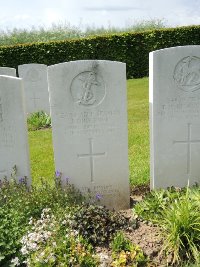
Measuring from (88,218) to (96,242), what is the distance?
277 mm

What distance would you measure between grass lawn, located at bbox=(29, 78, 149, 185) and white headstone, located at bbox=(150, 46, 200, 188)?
31.5 inches

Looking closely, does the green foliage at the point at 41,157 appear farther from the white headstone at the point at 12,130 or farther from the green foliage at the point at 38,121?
the white headstone at the point at 12,130

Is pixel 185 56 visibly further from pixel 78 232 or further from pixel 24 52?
pixel 24 52

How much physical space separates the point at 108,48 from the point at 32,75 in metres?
7.82

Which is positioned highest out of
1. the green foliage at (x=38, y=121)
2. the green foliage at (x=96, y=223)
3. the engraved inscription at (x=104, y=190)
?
the green foliage at (x=38, y=121)

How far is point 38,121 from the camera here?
10.4 m

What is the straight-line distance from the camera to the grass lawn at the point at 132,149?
21.4 ft

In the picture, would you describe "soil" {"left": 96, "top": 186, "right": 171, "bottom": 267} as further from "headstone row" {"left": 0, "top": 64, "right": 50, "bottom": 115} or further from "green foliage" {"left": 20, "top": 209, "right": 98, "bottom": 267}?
"headstone row" {"left": 0, "top": 64, "right": 50, "bottom": 115}

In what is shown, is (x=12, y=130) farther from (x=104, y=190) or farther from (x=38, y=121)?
(x=38, y=121)

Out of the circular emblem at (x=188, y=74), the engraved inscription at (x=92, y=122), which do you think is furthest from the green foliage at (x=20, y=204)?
the circular emblem at (x=188, y=74)

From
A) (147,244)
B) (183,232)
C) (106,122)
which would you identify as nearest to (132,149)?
(106,122)

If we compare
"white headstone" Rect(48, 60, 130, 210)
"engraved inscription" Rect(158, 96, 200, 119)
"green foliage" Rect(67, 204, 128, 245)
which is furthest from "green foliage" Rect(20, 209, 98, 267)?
"engraved inscription" Rect(158, 96, 200, 119)

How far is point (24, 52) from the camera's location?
701 inches

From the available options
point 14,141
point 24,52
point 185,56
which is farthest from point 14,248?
point 24,52
